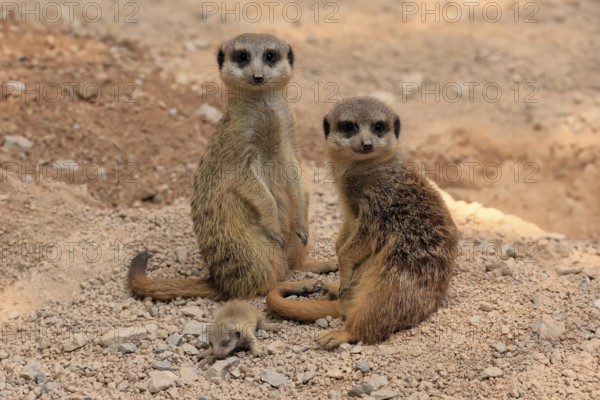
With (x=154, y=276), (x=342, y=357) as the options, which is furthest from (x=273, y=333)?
(x=154, y=276)

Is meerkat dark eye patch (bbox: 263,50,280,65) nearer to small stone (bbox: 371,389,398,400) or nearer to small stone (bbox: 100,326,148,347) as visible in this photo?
small stone (bbox: 100,326,148,347)

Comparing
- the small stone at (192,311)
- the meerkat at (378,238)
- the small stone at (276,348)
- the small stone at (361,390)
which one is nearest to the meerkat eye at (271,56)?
the meerkat at (378,238)

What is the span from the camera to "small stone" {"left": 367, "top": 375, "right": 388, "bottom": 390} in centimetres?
263

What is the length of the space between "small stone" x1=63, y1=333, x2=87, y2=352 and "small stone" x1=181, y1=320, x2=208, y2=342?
35 centimetres

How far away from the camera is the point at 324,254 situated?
3.66m

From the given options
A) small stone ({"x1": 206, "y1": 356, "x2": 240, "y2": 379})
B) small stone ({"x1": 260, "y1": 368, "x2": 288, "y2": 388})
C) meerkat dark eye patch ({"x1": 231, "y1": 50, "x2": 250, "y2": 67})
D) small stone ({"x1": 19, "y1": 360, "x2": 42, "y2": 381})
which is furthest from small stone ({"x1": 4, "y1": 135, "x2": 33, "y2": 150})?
small stone ({"x1": 260, "y1": 368, "x2": 288, "y2": 388})

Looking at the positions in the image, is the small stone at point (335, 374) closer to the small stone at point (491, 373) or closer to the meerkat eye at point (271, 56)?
the small stone at point (491, 373)

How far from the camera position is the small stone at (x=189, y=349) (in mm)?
2895

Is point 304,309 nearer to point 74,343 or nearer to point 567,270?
point 74,343

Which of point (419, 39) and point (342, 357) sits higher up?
point (419, 39)

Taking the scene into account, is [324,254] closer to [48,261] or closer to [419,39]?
[48,261]

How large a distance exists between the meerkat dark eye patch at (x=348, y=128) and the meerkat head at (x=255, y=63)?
1.21ft

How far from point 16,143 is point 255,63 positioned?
156 cm

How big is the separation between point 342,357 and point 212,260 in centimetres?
71
